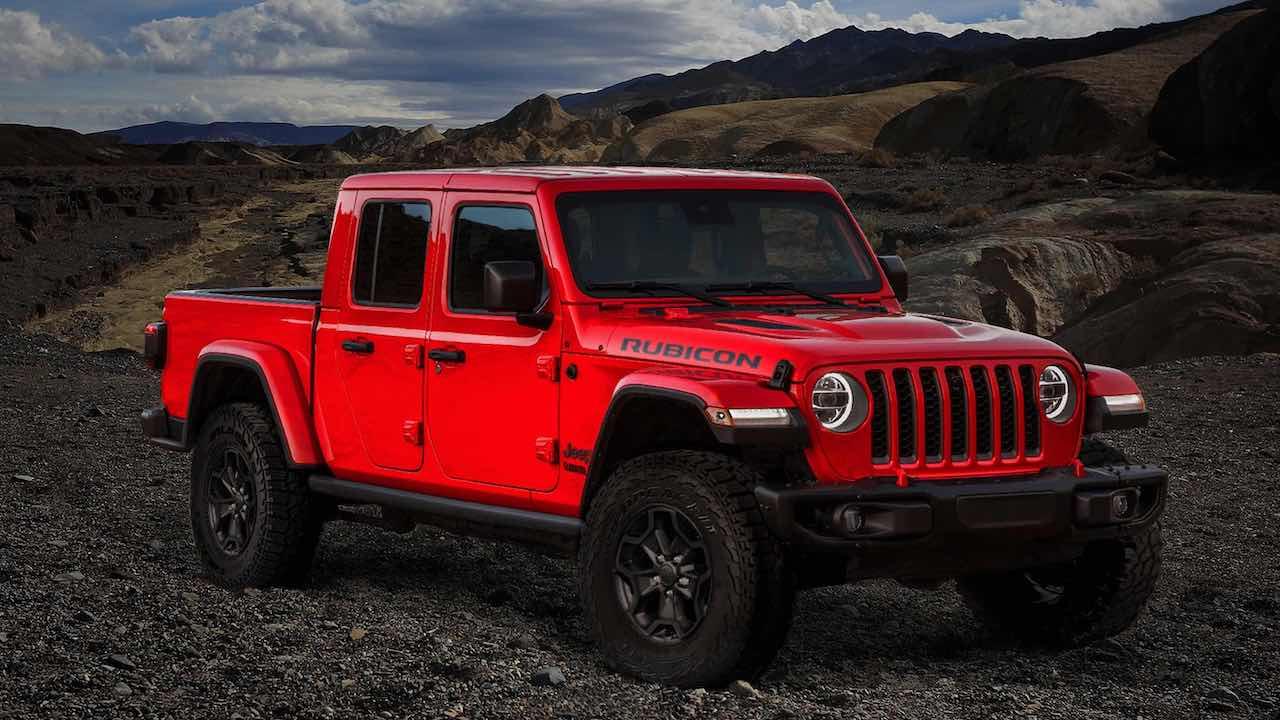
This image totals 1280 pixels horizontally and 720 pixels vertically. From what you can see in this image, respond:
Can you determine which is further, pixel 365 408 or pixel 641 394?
pixel 365 408

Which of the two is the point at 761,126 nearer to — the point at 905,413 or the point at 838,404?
the point at 905,413

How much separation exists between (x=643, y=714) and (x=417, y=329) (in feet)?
7.43

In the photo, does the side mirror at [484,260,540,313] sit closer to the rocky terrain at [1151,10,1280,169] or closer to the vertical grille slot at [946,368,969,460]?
the vertical grille slot at [946,368,969,460]

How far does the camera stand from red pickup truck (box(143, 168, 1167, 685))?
216 inches

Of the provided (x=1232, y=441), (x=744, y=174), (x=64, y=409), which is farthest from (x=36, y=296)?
(x=744, y=174)

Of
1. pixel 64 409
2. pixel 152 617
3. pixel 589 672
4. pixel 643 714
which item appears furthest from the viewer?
pixel 64 409

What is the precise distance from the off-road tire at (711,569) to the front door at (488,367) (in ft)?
1.87

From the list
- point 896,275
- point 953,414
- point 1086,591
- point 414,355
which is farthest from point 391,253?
point 1086,591

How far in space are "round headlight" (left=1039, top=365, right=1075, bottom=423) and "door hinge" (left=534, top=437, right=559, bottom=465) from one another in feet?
6.08

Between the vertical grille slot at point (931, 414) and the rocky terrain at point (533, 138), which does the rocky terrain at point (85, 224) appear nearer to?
the vertical grille slot at point (931, 414)

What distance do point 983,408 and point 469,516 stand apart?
217 cm

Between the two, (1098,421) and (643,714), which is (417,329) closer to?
(643,714)

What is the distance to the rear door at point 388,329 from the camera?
6965 mm

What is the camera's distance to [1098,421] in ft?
20.1
